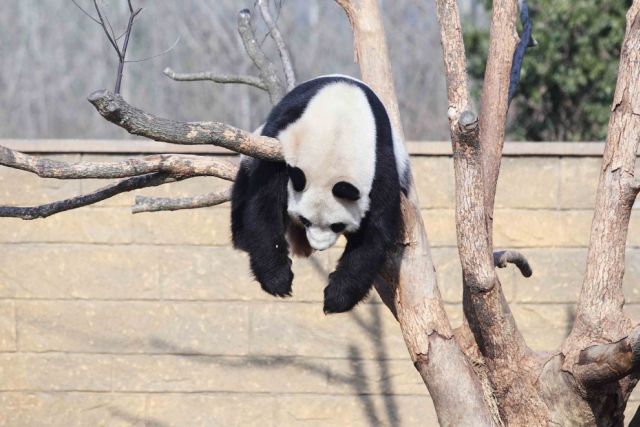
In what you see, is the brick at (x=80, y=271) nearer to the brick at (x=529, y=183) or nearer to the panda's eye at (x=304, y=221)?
the brick at (x=529, y=183)

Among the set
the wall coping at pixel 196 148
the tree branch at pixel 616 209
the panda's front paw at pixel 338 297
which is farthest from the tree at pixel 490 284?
the wall coping at pixel 196 148

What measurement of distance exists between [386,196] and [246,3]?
876cm

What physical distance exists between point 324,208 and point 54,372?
242cm

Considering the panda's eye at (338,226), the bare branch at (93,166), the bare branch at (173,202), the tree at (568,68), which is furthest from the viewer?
the tree at (568,68)

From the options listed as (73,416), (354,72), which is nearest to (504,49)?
(73,416)

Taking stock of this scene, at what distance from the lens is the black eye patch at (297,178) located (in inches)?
103

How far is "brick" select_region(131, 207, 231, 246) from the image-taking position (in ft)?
14.8

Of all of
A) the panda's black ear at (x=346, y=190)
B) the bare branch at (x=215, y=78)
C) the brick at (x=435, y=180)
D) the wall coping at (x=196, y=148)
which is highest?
the panda's black ear at (x=346, y=190)

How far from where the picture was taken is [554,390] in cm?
266

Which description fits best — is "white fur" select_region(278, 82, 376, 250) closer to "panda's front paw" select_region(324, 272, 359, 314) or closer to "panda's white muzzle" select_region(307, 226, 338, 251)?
"panda's white muzzle" select_region(307, 226, 338, 251)

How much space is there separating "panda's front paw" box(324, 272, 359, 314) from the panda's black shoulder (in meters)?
0.49

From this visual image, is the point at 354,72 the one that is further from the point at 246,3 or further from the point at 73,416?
the point at 73,416

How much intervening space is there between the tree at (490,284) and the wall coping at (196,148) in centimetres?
159

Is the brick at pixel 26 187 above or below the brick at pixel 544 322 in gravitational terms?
above
